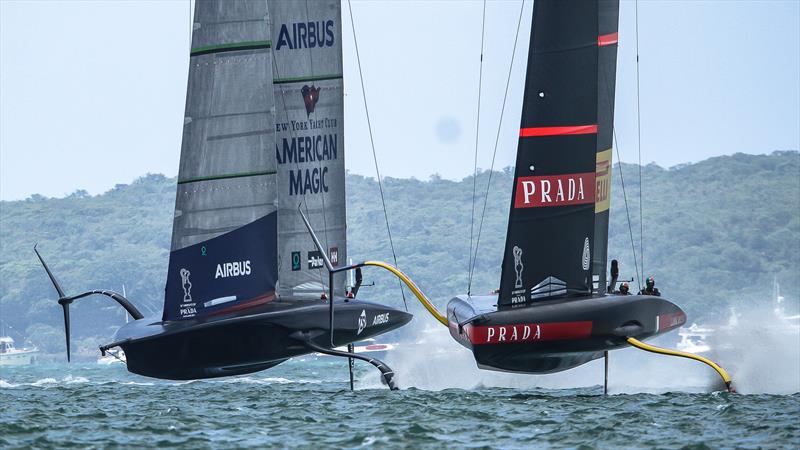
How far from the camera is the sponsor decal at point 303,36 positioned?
25203mm

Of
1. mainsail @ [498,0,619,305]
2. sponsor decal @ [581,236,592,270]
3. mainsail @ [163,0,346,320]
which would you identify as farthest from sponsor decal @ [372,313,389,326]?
sponsor decal @ [581,236,592,270]

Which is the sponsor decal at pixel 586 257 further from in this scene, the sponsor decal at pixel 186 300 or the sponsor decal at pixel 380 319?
the sponsor decal at pixel 186 300

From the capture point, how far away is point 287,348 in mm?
22719

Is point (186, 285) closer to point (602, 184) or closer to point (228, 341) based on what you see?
point (228, 341)

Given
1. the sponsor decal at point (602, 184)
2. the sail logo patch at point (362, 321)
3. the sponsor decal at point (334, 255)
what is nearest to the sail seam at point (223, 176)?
the sponsor decal at point (334, 255)

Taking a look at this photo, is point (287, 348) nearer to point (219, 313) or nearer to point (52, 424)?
point (219, 313)

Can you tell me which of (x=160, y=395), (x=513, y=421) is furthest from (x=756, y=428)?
(x=160, y=395)

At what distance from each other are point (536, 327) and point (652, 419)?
9.88 ft

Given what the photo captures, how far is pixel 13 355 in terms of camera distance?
96.9 meters

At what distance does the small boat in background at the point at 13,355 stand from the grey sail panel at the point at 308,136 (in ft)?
238

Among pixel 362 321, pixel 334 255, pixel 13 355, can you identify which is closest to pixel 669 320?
pixel 362 321

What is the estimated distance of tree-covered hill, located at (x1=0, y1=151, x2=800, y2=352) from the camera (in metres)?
121

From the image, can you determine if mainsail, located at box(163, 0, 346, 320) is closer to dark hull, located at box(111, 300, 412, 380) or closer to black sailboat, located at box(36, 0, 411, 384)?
black sailboat, located at box(36, 0, 411, 384)

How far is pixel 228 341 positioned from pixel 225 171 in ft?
8.58
